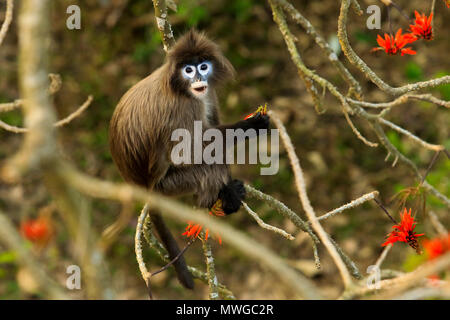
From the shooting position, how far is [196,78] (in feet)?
12.1

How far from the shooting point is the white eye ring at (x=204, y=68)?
12.2 feet

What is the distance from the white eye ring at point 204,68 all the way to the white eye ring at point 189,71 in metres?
0.05

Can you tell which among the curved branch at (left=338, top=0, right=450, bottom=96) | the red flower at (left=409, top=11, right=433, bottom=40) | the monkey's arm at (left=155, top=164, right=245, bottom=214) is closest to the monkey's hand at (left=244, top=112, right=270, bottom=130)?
the monkey's arm at (left=155, top=164, right=245, bottom=214)

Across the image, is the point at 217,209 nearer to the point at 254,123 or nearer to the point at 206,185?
the point at 206,185

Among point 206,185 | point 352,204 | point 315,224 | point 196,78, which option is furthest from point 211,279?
point 315,224

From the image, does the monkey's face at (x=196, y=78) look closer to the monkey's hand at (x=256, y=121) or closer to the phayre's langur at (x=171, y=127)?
the phayre's langur at (x=171, y=127)

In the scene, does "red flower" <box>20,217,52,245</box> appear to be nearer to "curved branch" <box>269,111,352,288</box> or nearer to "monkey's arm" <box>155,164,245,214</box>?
"monkey's arm" <box>155,164,245,214</box>

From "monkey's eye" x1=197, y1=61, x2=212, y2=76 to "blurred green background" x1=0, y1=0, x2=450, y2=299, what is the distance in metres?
2.55

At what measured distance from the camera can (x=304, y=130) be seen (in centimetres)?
700

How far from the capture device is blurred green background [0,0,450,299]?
21.4 ft

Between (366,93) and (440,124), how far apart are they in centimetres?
98
